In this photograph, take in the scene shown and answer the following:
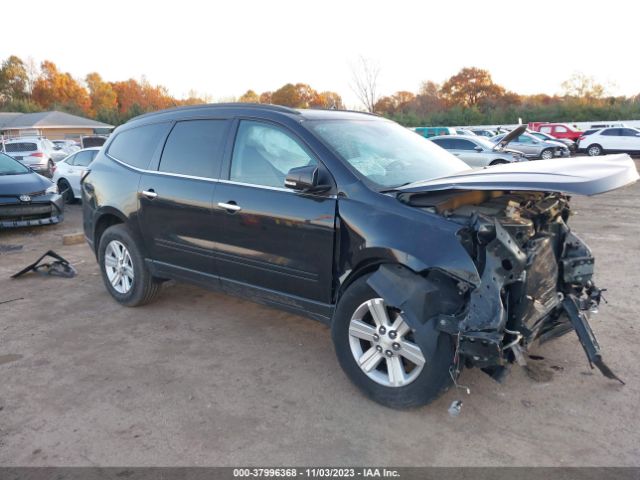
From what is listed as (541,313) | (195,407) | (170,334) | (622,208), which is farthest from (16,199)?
(622,208)

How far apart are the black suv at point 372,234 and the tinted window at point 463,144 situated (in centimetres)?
1230

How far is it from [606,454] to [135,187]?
4.20 metres

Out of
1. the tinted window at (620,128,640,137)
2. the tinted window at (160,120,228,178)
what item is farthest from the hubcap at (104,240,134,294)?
the tinted window at (620,128,640,137)

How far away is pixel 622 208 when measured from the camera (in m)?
11.2

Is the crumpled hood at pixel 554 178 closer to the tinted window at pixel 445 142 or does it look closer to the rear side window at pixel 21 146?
the tinted window at pixel 445 142

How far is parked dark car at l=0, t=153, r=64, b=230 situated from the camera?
8859 mm

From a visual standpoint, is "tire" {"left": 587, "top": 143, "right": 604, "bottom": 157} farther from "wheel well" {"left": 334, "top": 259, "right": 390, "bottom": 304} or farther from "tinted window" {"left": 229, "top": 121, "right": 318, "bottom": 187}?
"wheel well" {"left": 334, "top": 259, "right": 390, "bottom": 304}

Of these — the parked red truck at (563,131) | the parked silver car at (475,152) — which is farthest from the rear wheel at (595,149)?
the parked silver car at (475,152)

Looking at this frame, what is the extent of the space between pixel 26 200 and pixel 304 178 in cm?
737

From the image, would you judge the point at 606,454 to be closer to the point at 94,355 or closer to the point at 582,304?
the point at 582,304

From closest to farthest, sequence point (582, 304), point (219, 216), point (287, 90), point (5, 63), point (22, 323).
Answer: point (582, 304), point (219, 216), point (22, 323), point (287, 90), point (5, 63)

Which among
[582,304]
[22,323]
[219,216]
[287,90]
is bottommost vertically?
[22,323]

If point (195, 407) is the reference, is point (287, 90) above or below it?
above

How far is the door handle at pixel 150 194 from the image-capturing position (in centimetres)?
474
